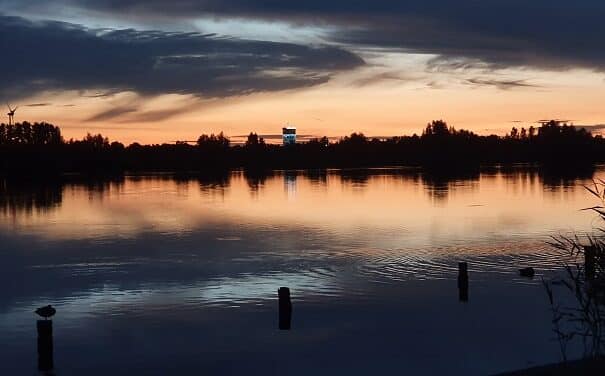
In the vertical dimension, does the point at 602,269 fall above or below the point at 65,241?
above

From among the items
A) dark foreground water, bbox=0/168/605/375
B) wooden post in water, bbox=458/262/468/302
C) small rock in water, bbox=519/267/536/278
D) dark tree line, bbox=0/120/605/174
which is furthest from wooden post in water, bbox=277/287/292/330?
dark tree line, bbox=0/120/605/174

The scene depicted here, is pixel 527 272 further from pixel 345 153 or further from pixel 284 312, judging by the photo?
pixel 345 153

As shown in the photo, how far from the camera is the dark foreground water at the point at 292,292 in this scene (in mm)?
13469

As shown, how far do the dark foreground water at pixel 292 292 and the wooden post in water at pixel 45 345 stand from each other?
0.20m

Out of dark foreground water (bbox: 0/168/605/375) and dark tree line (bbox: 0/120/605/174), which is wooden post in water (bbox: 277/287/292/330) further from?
dark tree line (bbox: 0/120/605/174)

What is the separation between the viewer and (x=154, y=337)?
14914mm

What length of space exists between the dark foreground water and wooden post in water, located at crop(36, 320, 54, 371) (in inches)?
8.0

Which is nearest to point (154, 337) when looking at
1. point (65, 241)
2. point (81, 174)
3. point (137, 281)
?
point (137, 281)

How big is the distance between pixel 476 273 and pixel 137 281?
29.7ft

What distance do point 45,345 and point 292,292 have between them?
25.9 feet

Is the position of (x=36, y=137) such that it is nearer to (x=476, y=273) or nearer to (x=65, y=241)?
(x=65, y=241)

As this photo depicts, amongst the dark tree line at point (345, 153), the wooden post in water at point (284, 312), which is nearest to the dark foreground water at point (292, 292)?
the wooden post in water at point (284, 312)

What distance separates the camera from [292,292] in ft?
64.0

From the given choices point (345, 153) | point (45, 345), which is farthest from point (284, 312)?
point (345, 153)
